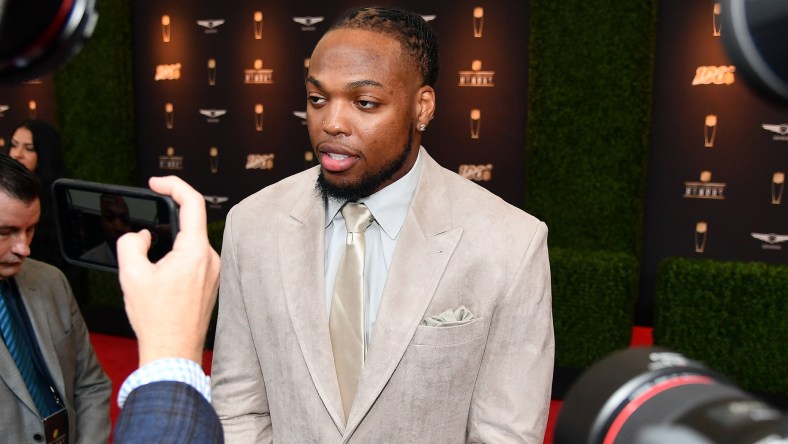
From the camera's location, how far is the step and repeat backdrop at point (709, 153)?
516cm

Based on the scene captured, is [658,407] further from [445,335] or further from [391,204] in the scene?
[391,204]

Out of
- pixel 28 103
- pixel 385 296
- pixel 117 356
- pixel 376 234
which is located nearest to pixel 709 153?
pixel 376 234

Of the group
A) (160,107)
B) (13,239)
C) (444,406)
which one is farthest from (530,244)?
(160,107)

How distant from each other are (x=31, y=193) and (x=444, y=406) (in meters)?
1.22

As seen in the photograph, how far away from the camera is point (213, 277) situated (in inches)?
32.1

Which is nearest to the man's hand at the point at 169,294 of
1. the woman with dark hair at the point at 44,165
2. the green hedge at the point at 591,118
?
the woman with dark hair at the point at 44,165

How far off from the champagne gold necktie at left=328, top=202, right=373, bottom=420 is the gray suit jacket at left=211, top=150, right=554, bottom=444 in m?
0.04

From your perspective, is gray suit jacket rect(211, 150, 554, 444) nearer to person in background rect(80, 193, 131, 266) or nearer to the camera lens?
person in background rect(80, 193, 131, 266)

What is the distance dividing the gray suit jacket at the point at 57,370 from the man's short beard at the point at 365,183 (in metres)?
0.92

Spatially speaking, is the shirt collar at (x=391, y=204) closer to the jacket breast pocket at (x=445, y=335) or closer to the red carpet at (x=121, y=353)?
the jacket breast pocket at (x=445, y=335)

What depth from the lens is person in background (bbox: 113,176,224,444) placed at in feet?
2.41

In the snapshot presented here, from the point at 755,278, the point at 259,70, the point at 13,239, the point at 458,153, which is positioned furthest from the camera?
the point at 259,70

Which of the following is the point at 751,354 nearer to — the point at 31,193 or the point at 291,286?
the point at 291,286

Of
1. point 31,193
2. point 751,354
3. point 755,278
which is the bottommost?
point 751,354
